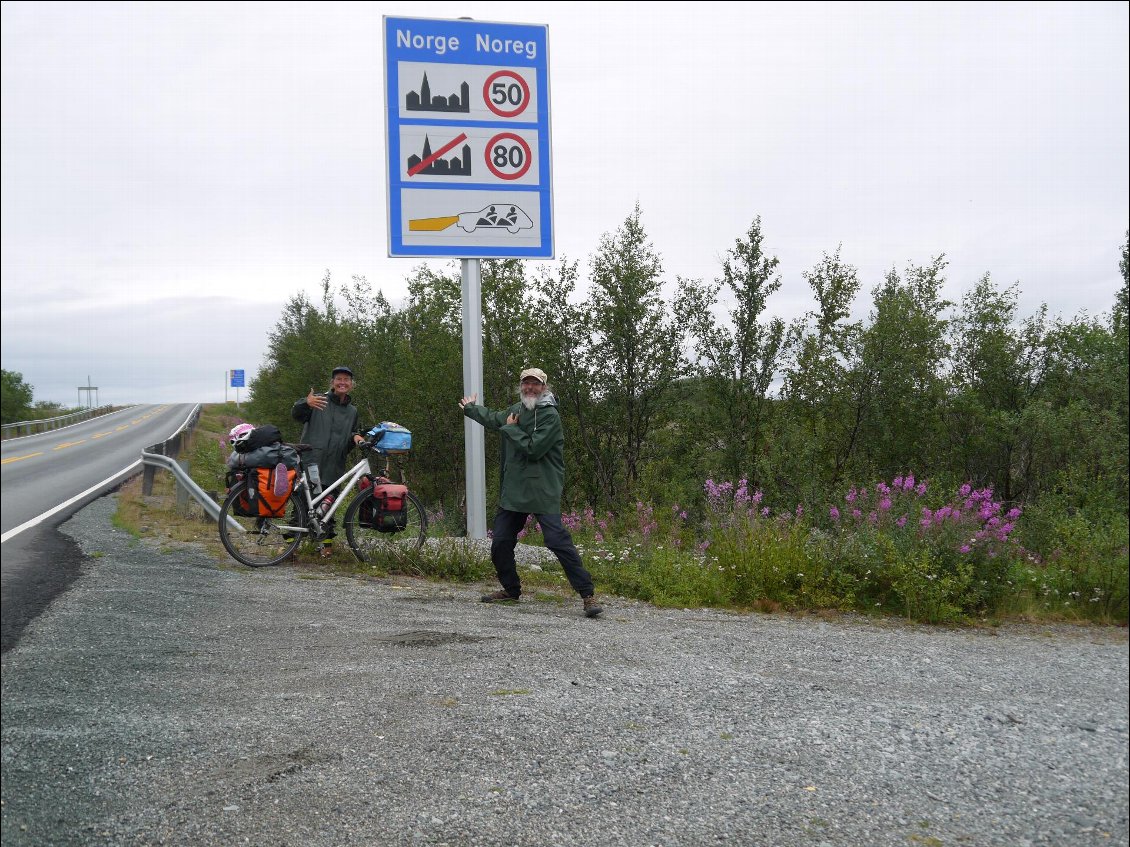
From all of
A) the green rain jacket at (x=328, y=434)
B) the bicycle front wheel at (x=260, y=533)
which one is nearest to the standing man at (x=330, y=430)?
the green rain jacket at (x=328, y=434)

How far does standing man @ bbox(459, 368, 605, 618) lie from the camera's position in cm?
577

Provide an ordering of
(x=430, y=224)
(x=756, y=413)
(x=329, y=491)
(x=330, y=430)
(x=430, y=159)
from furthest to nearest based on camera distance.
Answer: (x=756, y=413), (x=430, y=224), (x=430, y=159), (x=330, y=430), (x=329, y=491)

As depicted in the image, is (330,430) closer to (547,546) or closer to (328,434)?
(328,434)

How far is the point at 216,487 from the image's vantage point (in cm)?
617

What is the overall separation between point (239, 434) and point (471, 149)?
166 inches

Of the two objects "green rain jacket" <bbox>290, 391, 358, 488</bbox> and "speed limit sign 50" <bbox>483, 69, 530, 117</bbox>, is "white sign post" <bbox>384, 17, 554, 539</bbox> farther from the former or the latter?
"green rain jacket" <bbox>290, 391, 358, 488</bbox>

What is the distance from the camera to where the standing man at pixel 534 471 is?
18.9ft

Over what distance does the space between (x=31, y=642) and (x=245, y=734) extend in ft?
5.64

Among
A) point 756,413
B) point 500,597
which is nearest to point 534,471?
point 500,597

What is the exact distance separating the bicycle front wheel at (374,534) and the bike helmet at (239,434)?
5.25 feet

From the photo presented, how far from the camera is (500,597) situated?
20.8 feet

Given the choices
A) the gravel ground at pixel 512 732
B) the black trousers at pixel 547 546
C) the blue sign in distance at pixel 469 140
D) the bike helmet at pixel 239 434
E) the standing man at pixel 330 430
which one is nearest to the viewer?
the gravel ground at pixel 512 732

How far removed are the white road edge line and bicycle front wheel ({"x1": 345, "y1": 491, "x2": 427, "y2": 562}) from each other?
5.33m

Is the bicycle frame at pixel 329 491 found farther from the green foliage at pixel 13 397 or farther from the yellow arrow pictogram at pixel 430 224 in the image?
the green foliage at pixel 13 397
